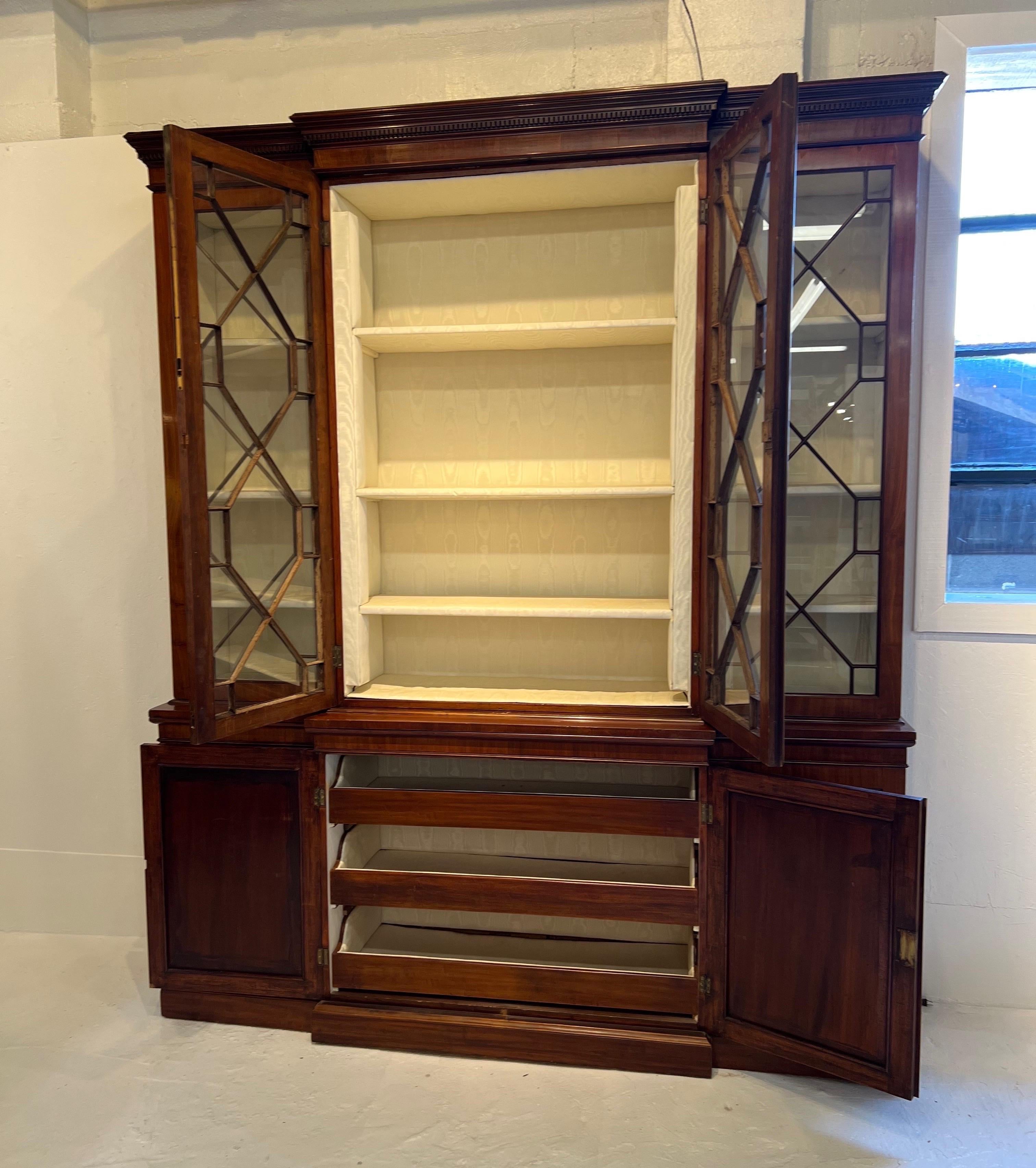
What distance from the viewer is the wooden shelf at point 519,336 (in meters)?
2.18

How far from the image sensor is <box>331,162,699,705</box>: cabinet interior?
228 cm

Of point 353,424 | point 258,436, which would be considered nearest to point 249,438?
point 258,436

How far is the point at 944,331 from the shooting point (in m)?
2.31

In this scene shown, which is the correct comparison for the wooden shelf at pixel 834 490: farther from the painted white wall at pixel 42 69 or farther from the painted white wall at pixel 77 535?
the painted white wall at pixel 42 69

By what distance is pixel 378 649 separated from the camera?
2.54 metres

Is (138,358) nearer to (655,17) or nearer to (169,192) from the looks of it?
(169,192)

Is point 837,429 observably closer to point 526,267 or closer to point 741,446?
point 741,446

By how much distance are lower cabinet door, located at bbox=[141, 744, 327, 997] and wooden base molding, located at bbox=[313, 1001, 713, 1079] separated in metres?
0.15

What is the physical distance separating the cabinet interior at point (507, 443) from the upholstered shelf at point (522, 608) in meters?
0.01

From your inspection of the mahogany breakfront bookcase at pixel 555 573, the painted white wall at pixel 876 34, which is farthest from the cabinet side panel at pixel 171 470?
the painted white wall at pixel 876 34

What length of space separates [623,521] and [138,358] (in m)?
1.67

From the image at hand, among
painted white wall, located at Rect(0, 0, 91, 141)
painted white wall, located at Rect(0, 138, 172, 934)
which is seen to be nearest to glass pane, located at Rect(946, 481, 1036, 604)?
painted white wall, located at Rect(0, 138, 172, 934)

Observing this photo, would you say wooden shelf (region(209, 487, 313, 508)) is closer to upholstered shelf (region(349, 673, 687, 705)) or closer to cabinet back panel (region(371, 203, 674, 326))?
upholstered shelf (region(349, 673, 687, 705))

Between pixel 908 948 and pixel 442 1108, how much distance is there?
46.8 inches
